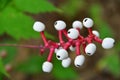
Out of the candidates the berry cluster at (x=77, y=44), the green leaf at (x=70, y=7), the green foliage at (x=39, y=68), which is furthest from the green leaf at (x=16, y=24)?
the green leaf at (x=70, y=7)

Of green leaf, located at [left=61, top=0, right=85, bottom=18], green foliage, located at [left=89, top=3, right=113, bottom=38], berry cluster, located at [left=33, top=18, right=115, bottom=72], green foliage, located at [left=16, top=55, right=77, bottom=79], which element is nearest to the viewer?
berry cluster, located at [left=33, top=18, right=115, bottom=72]

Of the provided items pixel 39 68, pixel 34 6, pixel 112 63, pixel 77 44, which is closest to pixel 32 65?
pixel 39 68

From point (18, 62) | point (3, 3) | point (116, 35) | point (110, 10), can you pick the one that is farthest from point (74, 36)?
point (110, 10)

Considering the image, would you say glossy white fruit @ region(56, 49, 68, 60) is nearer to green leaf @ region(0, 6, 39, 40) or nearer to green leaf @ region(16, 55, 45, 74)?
green leaf @ region(0, 6, 39, 40)

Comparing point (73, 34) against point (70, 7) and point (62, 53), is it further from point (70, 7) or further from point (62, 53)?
point (70, 7)

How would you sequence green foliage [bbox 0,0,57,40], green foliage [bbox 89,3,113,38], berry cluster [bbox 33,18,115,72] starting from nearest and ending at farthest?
1. berry cluster [bbox 33,18,115,72]
2. green foliage [bbox 0,0,57,40]
3. green foliage [bbox 89,3,113,38]

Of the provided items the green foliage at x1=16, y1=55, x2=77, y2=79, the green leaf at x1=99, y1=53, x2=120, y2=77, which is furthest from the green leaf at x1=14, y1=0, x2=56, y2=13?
the green leaf at x1=99, y1=53, x2=120, y2=77

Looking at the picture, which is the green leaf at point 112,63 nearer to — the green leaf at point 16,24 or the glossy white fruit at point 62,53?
the green leaf at point 16,24
